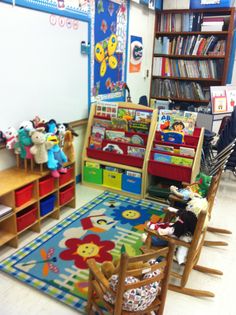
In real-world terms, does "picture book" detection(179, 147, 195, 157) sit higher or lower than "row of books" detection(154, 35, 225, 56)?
lower

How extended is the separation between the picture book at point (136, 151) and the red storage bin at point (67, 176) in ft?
2.33

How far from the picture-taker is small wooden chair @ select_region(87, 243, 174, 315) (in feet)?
4.36

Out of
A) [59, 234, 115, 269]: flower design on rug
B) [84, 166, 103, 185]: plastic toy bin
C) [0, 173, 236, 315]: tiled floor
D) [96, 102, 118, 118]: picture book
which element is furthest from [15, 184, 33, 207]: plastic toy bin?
[96, 102, 118, 118]: picture book

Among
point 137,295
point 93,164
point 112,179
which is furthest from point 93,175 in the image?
point 137,295

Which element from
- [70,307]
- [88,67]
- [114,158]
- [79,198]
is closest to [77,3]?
[88,67]

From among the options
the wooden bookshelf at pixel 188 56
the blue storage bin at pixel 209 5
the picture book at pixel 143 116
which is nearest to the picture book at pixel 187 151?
the picture book at pixel 143 116

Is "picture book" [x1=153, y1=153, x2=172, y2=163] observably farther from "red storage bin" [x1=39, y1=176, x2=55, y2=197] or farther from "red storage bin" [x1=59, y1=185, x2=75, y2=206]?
"red storage bin" [x1=39, y1=176, x2=55, y2=197]

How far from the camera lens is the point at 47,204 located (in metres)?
2.63

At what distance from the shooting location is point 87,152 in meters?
3.47

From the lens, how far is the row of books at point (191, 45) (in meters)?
4.41

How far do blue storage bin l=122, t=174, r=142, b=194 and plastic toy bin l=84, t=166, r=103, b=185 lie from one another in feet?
1.00

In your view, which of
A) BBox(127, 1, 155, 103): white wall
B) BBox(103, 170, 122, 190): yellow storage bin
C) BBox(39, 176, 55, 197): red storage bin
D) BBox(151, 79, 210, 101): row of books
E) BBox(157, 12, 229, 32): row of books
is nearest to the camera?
BBox(39, 176, 55, 197): red storage bin

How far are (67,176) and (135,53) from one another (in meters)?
2.27

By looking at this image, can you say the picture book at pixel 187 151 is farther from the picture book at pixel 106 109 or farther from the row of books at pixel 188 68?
the row of books at pixel 188 68
